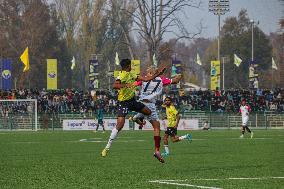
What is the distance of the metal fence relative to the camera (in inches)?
2336

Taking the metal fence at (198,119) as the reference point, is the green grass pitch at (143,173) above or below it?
below

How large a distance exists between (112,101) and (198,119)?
703 cm

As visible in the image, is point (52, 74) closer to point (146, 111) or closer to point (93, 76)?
point (93, 76)

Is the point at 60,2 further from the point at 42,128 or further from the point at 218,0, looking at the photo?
the point at 42,128

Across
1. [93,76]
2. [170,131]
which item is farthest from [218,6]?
[170,131]

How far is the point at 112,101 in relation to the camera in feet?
209

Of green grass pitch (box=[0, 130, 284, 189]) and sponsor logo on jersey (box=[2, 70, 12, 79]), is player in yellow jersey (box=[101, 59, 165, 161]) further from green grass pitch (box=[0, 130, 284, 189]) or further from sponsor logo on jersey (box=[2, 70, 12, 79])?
sponsor logo on jersey (box=[2, 70, 12, 79])

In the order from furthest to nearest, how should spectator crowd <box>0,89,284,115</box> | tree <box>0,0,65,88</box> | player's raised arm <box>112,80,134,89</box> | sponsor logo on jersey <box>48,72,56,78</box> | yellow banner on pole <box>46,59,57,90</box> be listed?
tree <box>0,0,65,88</box>, sponsor logo on jersey <box>48,72,56,78</box>, yellow banner on pole <box>46,59,57,90</box>, spectator crowd <box>0,89,284,115</box>, player's raised arm <box>112,80,134,89</box>

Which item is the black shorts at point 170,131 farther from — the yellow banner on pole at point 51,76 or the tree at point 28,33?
the tree at point 28,33

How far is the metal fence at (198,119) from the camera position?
195 ft

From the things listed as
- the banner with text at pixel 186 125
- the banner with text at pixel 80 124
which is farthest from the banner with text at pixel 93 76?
the banner with text at pixel 186 125

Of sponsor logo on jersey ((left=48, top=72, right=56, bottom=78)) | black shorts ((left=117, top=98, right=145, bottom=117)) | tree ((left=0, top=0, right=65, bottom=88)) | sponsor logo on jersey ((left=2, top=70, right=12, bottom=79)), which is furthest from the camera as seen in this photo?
tree ((left=0, top=0, right=65, bottom=88))

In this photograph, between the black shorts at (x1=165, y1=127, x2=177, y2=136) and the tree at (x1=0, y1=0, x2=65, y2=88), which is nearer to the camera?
the black shorts at (x1=165, y1=127, x2=177, y2=136)

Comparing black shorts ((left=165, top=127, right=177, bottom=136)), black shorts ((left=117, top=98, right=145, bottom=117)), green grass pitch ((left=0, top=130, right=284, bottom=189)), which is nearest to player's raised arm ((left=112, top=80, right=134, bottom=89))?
black shorts ((left=117, top=98, right=145, bottom=117))
